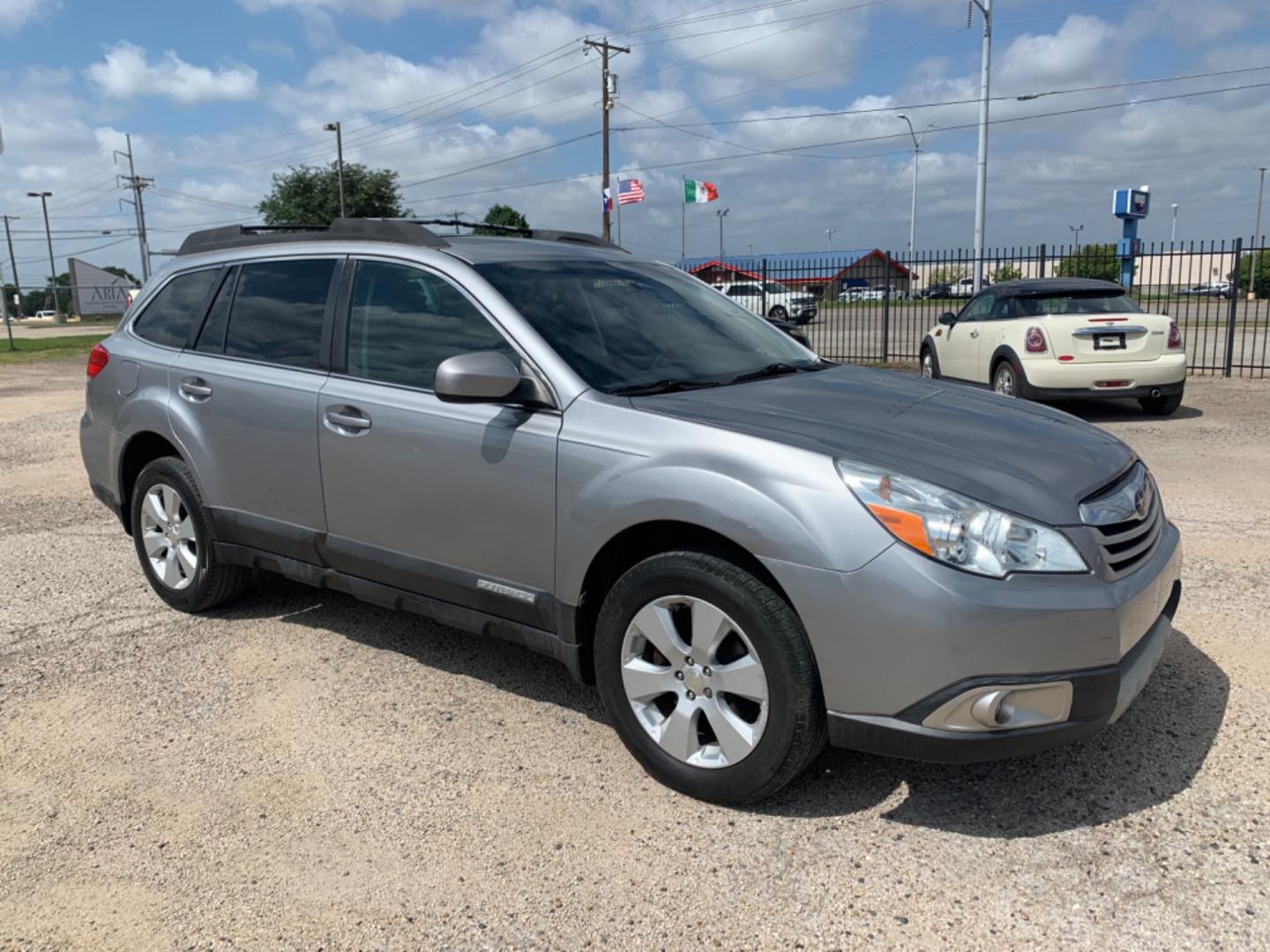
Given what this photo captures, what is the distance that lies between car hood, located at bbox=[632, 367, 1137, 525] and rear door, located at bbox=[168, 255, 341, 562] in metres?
1.62

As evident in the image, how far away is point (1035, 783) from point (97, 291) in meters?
58.8

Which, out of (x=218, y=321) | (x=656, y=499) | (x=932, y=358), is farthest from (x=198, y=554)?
(x=932, y=358)

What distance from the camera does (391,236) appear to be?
4152 millimetres

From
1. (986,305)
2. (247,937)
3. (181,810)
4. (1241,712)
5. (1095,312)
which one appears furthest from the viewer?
(986,305)

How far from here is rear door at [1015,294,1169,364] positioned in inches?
421

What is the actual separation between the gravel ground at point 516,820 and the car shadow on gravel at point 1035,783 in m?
0.01

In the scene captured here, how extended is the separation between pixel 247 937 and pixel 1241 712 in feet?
11.2

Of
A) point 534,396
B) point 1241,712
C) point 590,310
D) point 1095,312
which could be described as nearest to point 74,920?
point 534,396

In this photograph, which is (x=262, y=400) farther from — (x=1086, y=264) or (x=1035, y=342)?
(x=1086, y=264)

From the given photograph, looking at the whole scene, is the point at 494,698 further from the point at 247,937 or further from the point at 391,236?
the point at 391,236

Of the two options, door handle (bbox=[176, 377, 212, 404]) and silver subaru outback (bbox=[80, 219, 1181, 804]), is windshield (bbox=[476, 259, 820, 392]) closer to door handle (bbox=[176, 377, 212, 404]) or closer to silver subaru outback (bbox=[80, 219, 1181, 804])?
silver subaru outback (bbox=[80, 219, 1181, 804])

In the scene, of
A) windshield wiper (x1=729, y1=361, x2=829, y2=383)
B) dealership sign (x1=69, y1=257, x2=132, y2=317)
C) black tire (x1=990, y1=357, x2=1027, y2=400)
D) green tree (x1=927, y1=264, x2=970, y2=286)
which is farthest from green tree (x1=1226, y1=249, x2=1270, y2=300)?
dealership sign (x1=69, y1=257, x2=132, y2=317)

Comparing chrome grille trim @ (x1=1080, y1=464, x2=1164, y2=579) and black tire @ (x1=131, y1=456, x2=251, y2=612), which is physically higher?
chrome grille trim @ (x1=1080, y1=464, x2=1164, y2=579)

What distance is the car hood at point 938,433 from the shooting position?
9.41ft
